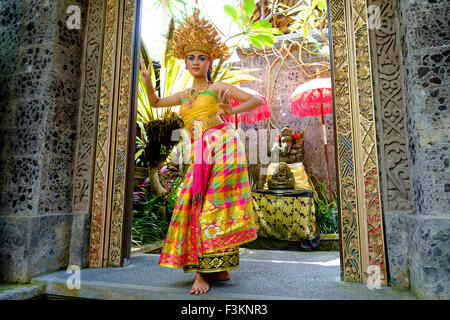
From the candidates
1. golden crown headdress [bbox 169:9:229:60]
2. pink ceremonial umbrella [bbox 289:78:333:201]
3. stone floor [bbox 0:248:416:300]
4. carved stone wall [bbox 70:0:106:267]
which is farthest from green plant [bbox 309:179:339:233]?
carved stone wall [bbox 70:0:106:267]

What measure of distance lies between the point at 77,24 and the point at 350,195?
2803 mm

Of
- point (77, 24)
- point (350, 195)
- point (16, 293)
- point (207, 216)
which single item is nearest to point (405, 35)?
point (350, 195)

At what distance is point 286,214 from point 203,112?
96.1 inches

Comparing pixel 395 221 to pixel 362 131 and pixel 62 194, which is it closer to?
pixel 362 131

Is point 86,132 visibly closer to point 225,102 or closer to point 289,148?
point 225,102

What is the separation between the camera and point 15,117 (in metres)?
2.52

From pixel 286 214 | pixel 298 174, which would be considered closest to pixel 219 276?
pixel 286 214

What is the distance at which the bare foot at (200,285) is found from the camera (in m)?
1.95

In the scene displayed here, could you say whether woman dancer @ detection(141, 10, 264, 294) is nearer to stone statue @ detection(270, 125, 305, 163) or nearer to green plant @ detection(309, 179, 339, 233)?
green plant @ detection(309, 179, 339, 233)

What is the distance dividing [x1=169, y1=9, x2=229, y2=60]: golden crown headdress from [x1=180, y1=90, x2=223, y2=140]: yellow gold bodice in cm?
36

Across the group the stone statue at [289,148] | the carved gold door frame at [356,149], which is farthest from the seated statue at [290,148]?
the carved gold door frame at [356,149]

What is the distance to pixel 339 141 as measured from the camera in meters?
2.26

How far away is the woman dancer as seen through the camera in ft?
6.71

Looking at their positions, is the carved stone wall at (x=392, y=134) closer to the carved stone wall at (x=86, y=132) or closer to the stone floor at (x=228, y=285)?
the stone floor at (x=228, y=285)
